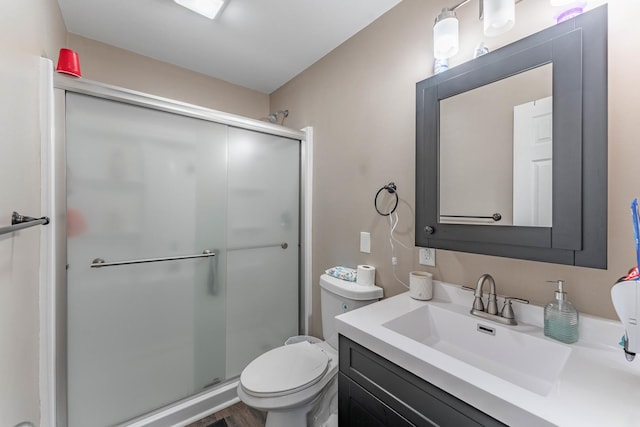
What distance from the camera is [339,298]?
1544 millimetres

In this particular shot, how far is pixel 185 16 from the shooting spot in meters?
1.54

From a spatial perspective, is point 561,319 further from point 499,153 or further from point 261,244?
point 261,244

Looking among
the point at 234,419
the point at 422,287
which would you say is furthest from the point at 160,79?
the point at 234,419

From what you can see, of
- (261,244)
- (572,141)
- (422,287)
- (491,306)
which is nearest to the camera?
(572,141)

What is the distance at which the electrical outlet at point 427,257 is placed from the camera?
4.20ft

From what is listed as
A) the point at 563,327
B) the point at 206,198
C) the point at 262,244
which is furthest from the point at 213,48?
the point at 563,327

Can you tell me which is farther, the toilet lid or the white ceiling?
the white ceiling

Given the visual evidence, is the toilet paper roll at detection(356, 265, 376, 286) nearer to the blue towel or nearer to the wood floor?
the blue towel

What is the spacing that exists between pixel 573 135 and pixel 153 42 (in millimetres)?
2299

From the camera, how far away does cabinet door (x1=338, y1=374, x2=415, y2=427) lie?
0.85 metres

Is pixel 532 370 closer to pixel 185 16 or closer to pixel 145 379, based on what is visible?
pixel 145 379

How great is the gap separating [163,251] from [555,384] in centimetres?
179

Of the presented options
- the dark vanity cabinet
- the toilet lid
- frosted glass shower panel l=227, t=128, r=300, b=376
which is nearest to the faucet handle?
the dark vanity cabinet

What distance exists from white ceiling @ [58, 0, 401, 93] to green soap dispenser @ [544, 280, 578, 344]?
5.15 ft
